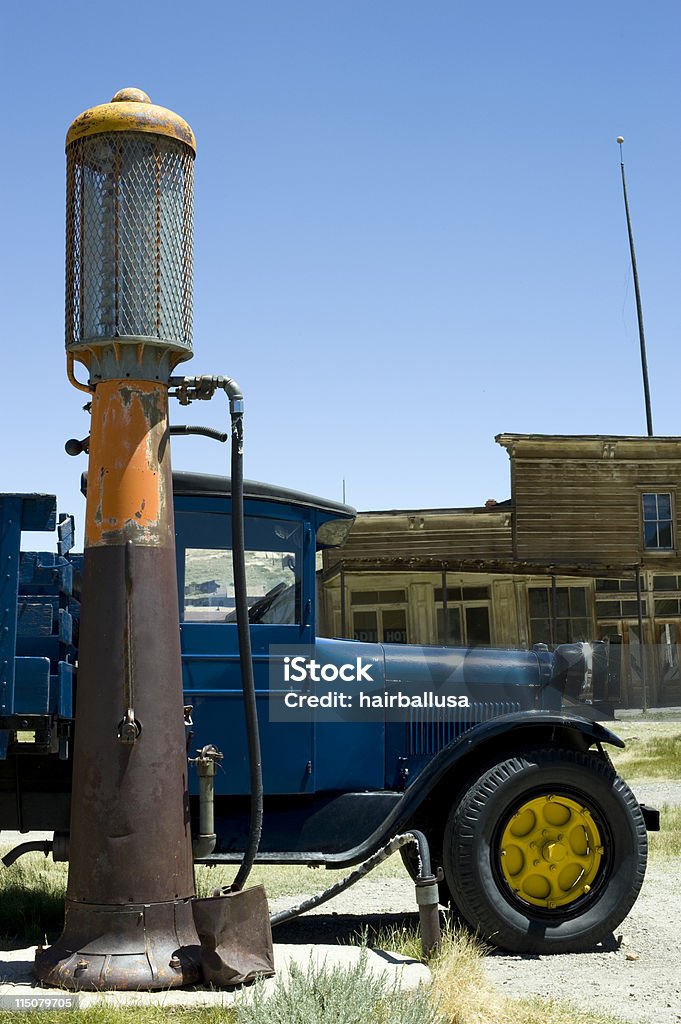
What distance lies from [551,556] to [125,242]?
2385cm

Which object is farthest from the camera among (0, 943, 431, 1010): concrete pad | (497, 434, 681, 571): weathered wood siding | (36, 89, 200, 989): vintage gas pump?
(497, 434, 681, 571): weathered wood siding

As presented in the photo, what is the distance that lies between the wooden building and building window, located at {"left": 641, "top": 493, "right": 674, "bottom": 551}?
0.09 ft

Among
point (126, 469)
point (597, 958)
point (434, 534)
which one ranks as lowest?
point (597, 958)

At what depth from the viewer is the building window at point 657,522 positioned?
28.5 metres

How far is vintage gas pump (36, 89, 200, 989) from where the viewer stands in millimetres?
4852

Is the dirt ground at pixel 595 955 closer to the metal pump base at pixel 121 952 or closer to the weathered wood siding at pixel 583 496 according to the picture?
the metal pump base at pixel 121 952

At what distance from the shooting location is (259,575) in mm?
6906

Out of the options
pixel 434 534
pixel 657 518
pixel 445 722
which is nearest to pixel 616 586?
pixel 657 518

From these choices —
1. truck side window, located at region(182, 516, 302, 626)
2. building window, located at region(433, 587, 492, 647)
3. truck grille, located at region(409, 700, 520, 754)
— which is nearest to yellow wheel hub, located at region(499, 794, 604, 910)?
truck grille, located at region(409, 700, 520, 754)

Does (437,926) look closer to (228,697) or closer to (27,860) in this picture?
(228,697)

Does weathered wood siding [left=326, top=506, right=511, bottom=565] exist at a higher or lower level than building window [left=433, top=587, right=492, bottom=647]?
higher

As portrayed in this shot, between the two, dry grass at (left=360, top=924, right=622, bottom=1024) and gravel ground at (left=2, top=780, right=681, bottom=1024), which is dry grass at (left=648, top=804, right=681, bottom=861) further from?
dry grass at (left=360, top=924, right=622, bottom=1024)

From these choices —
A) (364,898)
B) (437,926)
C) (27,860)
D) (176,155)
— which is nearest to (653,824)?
(437,926)

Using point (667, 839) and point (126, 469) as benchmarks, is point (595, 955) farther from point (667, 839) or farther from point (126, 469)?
point (667, 839)
